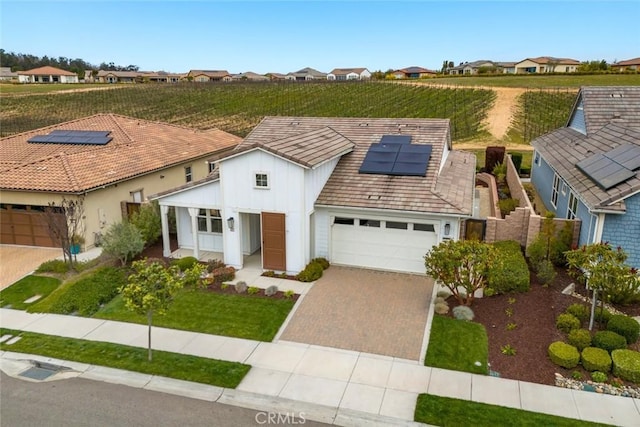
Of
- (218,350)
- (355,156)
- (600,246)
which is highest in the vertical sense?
(355,156)

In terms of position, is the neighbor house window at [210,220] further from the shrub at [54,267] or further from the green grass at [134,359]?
the green grass at [134,359]

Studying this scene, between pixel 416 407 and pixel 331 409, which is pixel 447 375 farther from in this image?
pixel 331 409

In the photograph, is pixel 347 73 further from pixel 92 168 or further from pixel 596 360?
pixel 596 360

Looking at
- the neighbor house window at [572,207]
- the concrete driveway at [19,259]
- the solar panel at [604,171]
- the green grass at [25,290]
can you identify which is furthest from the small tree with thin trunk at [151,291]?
the neighbor house window at [572,207]

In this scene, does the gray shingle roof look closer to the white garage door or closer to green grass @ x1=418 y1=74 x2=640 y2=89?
the white garage door

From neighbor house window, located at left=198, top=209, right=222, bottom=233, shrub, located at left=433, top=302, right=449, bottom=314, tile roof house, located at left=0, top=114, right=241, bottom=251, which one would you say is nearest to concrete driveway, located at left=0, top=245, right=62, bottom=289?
tile roof house, located at left=0, top=114, right=241, bottom=251

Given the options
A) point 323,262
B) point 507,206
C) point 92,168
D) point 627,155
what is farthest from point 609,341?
point 92,168

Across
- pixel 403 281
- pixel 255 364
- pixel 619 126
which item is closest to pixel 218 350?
pixel 255 364

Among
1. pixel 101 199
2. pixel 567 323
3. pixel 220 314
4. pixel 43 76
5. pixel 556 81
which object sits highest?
pixel 43 76
